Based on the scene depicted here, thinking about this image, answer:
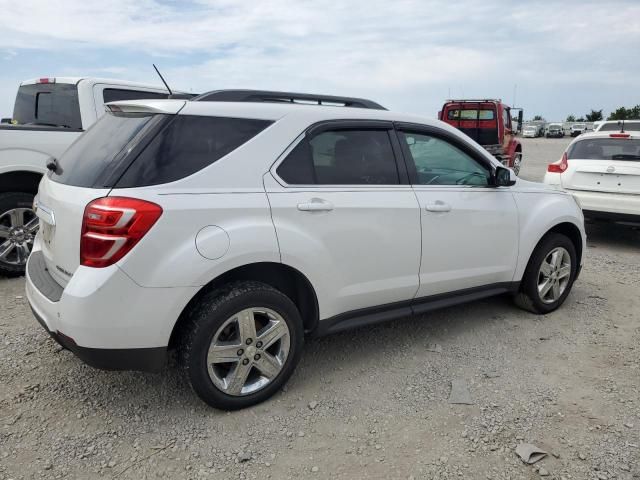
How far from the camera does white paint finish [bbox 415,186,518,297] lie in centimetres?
354

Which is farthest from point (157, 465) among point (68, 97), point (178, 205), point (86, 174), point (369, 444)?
point (68, 97)

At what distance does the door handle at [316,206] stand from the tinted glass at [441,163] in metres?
0.82

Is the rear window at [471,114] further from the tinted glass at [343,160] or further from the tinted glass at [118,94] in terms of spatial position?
the tinted glass at [343,160]

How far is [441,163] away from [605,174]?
4.20 metres

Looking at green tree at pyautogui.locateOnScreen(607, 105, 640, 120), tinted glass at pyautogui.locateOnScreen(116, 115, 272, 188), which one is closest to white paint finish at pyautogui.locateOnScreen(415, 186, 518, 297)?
tinted glass at pyautogui.locateOnScreen(116, 115, 272, 188)

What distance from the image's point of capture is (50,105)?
5.61m

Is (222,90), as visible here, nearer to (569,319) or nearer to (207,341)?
(207,341)

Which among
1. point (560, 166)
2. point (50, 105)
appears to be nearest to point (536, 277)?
point (560, 166)

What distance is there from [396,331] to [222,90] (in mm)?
2228

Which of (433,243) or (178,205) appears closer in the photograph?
(178,205)

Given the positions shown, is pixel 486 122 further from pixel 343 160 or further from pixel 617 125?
pixel 343 160

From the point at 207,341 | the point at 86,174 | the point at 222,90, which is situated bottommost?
the point at 207,341

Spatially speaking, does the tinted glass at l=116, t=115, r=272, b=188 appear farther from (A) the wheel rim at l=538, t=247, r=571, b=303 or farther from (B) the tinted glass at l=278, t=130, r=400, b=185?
(A) the wheel rim at l=538, t=247, r=571, b=303

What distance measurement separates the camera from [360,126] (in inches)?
132
